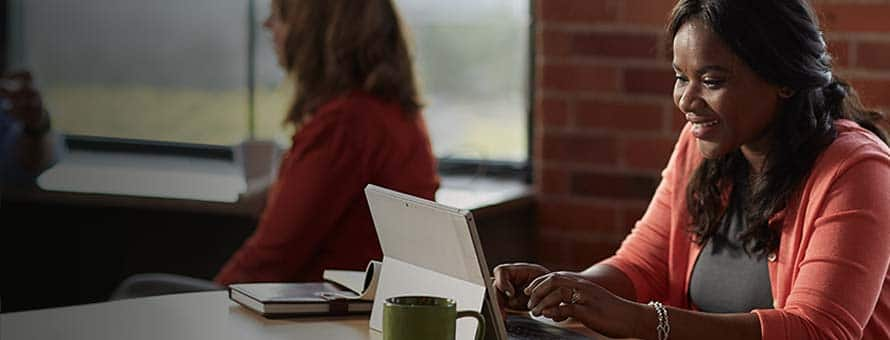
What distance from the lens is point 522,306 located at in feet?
7.20

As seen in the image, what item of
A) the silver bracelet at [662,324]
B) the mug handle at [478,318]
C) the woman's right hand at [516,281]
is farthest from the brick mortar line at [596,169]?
the mug handle at [478,318]

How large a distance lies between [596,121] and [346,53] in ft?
2.13

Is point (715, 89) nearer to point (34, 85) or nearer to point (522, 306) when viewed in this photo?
point (522, 306)

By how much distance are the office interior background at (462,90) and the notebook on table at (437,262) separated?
1.39m

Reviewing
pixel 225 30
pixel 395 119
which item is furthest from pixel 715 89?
pixel 225 30

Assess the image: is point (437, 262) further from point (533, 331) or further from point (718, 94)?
point (718, 94)

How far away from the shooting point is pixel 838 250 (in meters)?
2.06

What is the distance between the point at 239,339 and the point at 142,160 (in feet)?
6.55

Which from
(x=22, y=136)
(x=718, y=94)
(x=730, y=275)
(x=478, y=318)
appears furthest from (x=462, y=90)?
(x=478, y=318)

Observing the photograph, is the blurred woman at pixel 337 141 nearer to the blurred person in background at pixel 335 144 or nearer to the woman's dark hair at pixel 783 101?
the blurred person in background at pixel 335 144

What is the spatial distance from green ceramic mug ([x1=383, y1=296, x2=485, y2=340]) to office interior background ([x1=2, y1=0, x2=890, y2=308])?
5.37ft

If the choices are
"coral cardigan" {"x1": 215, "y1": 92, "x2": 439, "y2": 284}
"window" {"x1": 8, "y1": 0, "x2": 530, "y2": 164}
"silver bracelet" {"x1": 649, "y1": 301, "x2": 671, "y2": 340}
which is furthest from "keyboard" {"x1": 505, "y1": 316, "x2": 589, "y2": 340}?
"window" {"x1": 8, "y1": 0, "x2": 530, "y2": 164}

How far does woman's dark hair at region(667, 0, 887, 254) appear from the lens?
2139 millimetres

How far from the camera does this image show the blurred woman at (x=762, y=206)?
204 cm
